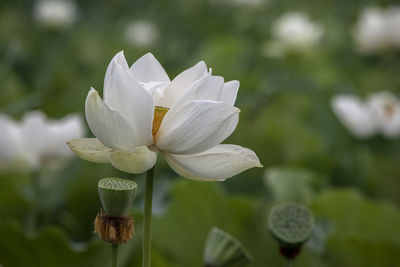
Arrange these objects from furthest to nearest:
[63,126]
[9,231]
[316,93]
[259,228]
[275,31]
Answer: [275,31] < [316,93] < [63,126] < [259,228] < [9,231]

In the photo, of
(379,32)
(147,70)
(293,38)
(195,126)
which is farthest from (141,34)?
(195,126)

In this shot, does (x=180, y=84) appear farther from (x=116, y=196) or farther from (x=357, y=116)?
(x=357, y=116)

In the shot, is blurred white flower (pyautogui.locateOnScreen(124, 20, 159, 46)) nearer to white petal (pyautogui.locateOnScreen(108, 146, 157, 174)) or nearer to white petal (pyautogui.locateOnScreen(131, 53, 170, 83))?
white petal (pyautogui.locateOnScreen(131, 53, 170, 83))

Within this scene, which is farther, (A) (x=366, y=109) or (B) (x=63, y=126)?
(A) (x=366, y=109)

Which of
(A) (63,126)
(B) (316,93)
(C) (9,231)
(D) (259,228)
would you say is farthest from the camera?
(B) (316,93)

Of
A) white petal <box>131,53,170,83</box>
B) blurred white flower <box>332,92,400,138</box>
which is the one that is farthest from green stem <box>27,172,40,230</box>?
blurred white flower <box>332,92,400,138</box>

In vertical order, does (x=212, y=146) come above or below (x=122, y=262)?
above

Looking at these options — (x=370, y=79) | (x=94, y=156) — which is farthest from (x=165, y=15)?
(x=94, y=156)

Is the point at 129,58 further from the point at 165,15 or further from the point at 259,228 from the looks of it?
Result: the point at 165,15
